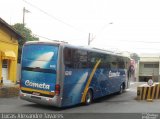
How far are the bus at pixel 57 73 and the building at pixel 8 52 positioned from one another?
39.2 feet

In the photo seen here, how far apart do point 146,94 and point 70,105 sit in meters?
7.07

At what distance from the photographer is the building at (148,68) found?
54281 millimetres

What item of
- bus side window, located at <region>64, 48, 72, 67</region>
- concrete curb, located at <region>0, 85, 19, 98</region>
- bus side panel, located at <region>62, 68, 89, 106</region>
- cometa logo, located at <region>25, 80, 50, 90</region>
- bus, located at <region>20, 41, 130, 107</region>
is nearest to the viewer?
bus, located at <region>20, 41, 130, 107</region>

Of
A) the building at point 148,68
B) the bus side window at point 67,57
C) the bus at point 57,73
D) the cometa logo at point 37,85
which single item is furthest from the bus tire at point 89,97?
the building at point 148,68

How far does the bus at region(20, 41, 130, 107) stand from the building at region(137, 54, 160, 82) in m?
36.3

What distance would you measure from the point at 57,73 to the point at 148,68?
134ft

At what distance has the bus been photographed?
618 inches

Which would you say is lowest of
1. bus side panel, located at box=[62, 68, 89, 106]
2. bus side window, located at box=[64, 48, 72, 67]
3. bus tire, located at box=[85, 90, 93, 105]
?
bus tire, located at box=[85, 90, 93, 105]

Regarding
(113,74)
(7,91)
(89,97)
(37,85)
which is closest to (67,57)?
(37,85)

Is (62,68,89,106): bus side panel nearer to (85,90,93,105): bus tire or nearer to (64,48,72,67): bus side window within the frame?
(64,48,72,67): bus side window

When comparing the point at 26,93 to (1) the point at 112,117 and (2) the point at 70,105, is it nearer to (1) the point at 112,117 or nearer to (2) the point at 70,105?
(2) the point at 70,105

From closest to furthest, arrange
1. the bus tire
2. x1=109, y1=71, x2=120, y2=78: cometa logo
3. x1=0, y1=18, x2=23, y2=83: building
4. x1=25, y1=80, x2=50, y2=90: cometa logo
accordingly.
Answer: x1=25, y1=80, x2=50, y2=90: cometa logo, the bus tire, x1=109, y1=71, x2=120, y2=78: cometa logo, x1=0, y1=18, x2=23, y2=83: building

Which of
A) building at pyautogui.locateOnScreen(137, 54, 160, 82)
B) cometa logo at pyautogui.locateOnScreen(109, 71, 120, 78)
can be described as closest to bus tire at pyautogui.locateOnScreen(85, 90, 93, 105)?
cometa logo at pyautogui.locateOnScreen(109, 71, 120, 78)

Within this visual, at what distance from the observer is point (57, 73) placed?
615 inches
